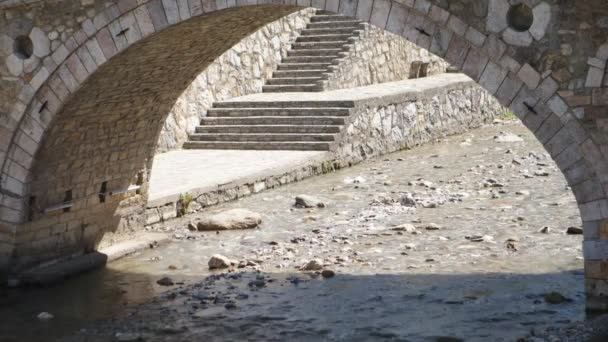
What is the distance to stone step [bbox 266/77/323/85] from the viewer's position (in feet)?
65.6

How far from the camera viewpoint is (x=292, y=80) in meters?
20.2

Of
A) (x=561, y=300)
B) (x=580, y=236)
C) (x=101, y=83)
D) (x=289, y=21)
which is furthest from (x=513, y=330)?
(x=289, y=21)

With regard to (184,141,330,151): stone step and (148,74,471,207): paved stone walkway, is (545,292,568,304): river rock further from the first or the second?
(184,141,330,151): stone step

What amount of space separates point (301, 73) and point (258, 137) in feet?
9.79

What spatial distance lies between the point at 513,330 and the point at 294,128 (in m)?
9.49

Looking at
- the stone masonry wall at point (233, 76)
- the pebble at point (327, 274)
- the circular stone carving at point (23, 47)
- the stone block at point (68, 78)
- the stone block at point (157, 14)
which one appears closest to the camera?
the stone block at point (157, 14)

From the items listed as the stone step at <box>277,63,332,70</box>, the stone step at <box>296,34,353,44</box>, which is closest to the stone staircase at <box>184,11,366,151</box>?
the stone step at <box>277,63,332,70</box>

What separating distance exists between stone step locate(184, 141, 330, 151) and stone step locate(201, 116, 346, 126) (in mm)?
467

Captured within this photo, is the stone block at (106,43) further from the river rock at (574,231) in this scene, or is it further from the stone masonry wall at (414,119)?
the stone masonry wall at (414,119)

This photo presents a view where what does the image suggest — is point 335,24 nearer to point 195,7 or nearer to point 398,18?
point 195,7

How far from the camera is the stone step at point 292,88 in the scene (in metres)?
19.8

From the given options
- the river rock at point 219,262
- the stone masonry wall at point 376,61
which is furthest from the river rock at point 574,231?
the stone masonry wall at point 376,61

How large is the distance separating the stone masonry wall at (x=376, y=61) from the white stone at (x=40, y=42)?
1019 cm

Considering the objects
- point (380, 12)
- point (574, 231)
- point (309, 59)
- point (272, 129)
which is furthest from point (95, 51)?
point (309, 59)
